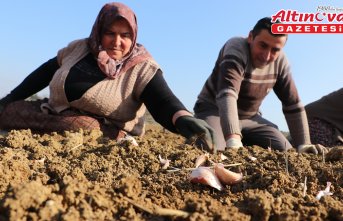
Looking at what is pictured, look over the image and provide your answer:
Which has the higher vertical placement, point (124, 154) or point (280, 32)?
point (280, 32)

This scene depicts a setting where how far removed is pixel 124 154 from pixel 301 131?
2443 mm

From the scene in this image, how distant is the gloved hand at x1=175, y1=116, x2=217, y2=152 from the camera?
2459mm

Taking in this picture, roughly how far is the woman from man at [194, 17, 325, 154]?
501 millimetres

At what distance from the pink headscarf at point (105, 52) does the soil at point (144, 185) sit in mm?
982

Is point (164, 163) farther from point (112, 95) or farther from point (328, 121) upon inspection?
point (328, 121)

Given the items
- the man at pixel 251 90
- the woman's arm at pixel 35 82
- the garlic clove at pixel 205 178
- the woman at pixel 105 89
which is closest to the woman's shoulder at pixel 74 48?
the woman at pixel 105 89

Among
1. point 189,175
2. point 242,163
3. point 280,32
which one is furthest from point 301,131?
point 189,175

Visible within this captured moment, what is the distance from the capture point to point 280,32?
353 centimetres

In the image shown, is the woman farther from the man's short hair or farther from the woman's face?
the man's short hair

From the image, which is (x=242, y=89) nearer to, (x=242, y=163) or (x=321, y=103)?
(x=321, y=103)

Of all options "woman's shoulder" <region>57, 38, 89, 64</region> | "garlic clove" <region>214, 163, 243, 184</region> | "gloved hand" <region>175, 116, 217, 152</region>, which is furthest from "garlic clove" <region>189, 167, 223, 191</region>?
"woman's shoulder" <region>57, 38, 89, 64</region>

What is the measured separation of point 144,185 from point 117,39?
2.02 metres

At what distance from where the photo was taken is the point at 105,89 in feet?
10.6

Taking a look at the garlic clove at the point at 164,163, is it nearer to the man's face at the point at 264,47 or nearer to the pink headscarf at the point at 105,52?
the pink headscarf at the point at 105,52
